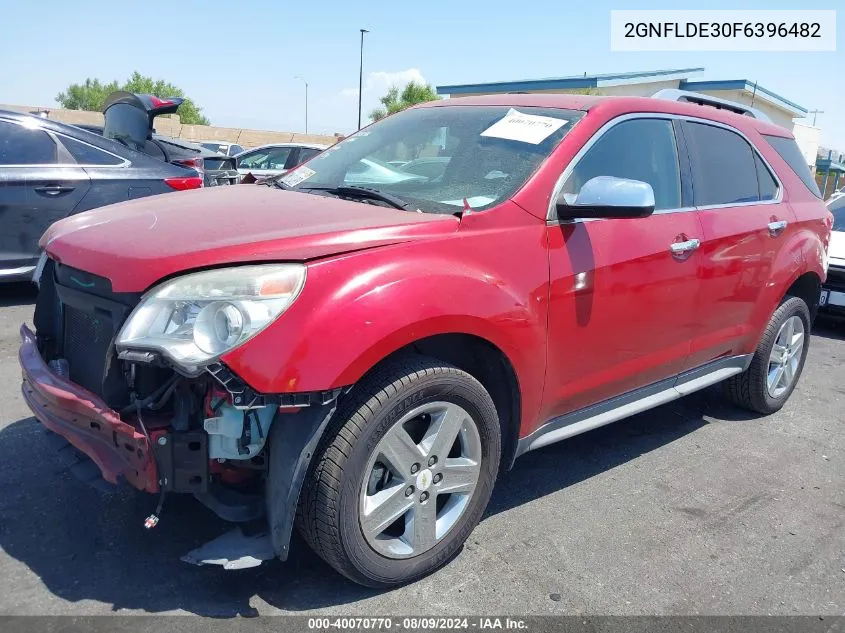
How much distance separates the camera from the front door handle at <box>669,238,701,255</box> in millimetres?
3395

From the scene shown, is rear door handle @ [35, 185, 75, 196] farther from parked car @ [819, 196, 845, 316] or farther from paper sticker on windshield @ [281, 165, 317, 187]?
parked car @ [819, 196, 845, 316]

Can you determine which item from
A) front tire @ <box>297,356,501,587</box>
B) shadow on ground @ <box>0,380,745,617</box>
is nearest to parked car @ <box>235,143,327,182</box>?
shadow on ground @ <box>0,380,745,617</box>

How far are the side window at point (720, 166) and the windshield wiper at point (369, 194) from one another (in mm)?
1715

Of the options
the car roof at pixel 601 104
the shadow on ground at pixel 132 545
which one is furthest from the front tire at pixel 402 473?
the car roof at pixel 601 104

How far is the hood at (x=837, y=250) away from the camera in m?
7.05

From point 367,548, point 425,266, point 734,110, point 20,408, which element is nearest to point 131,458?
point 367,548

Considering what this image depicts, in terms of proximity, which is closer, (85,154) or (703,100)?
(703,100)

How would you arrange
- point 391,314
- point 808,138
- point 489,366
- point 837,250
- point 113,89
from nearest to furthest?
point 391,314 < point 489,366 < point 837,250 < point 808,138 < point 113,89

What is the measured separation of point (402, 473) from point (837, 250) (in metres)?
6.50

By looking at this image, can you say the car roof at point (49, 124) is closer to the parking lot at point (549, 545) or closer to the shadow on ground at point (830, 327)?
the parking lot at point (549, 545)

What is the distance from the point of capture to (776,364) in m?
4.64

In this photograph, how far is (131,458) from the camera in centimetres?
223

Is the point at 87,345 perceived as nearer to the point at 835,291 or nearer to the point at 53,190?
the point at 53,190

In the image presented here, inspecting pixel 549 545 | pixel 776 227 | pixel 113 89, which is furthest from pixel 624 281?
pixel 113 89
